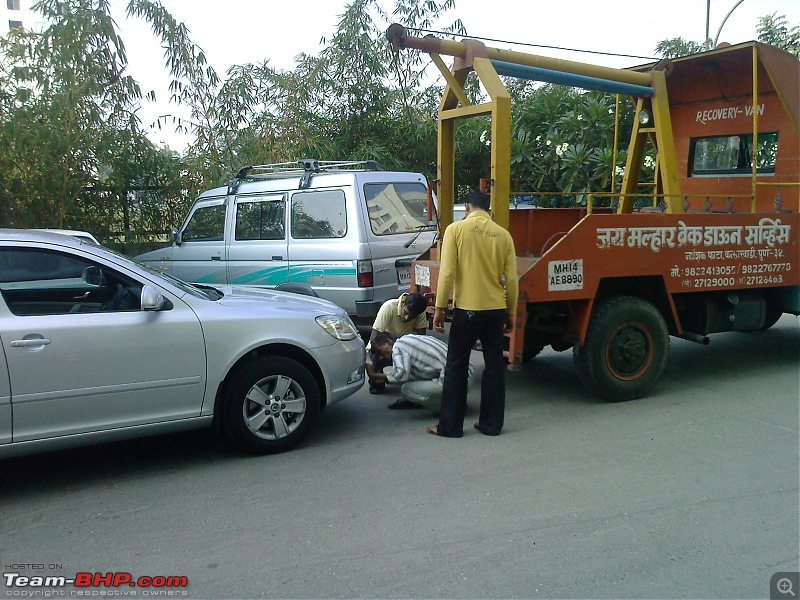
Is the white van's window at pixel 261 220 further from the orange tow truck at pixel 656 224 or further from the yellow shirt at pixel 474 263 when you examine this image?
the yellow shirt at pixel 474 263

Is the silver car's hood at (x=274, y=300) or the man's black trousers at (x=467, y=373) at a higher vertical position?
the silver car's hood at (x=274, y=300)

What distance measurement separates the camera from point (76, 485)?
4.55 metres

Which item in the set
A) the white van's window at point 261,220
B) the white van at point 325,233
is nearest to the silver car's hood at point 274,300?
the white van at point 325,233

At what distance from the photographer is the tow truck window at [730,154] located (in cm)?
761

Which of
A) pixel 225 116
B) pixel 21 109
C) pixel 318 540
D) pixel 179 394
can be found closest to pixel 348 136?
pixel 225 116

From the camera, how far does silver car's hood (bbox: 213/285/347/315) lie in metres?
5.19

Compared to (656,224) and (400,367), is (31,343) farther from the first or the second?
(656,224)

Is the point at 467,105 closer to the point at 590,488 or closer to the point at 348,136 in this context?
the point at 590,488

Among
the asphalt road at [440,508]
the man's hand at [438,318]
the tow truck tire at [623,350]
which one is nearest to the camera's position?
the asphalt road at [440,508]

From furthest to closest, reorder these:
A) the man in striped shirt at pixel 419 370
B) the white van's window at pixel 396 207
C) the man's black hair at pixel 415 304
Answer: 1. the white van's window at pixel 396 207
2. the man's black hair at pixel 415 304
3. the man in striped shirt at pixel 419 370

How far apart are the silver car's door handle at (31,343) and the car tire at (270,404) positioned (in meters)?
1.16

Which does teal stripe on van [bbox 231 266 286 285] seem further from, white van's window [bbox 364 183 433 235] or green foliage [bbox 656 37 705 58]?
green foliage [bbox 656 37 705 58]

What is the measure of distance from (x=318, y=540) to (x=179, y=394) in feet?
4.87

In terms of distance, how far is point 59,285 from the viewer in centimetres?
516
